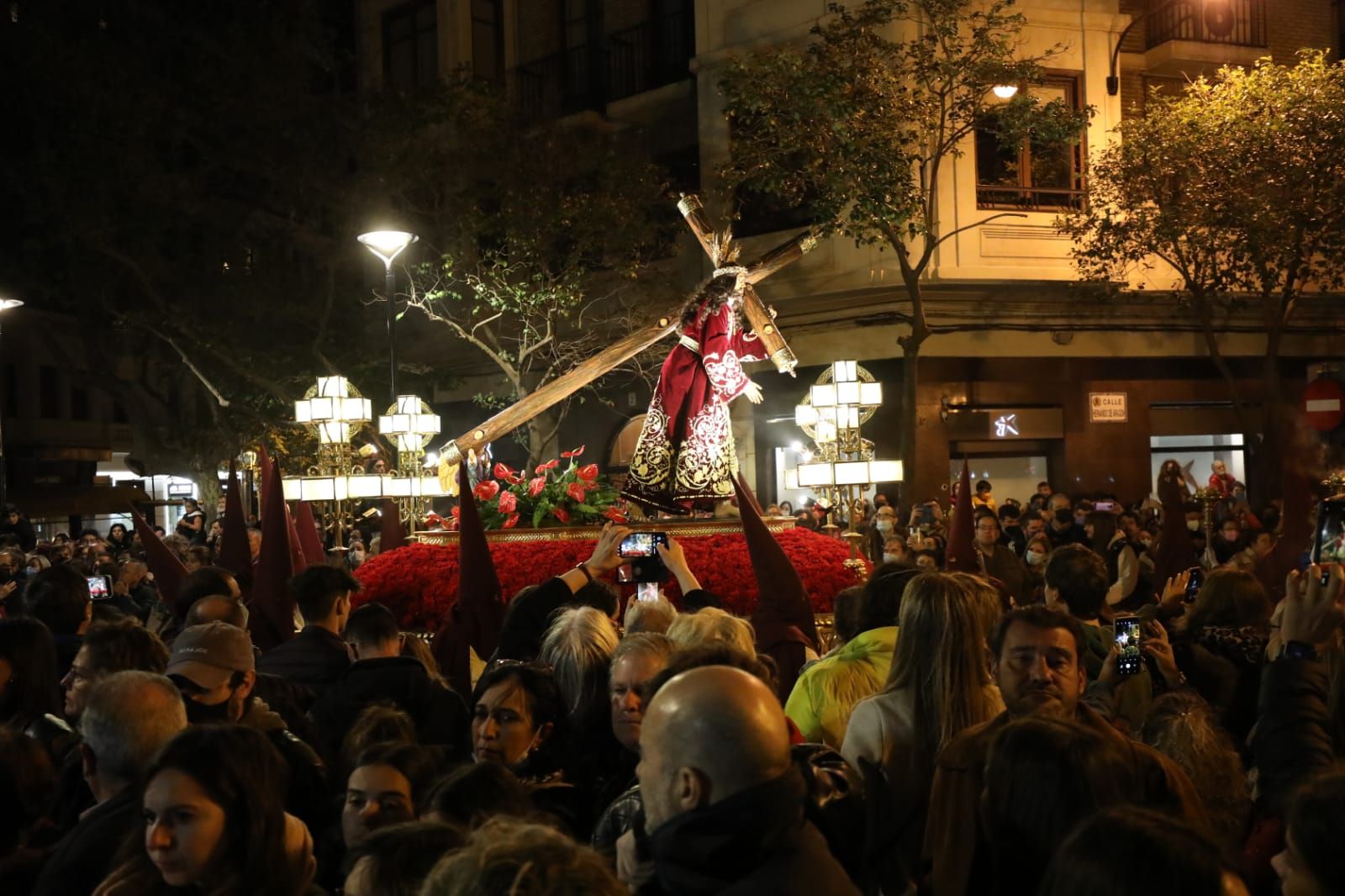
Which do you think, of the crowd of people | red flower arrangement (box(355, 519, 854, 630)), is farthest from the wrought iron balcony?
the crowd of people

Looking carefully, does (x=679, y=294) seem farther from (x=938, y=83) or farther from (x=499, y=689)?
(x=499, y=689)

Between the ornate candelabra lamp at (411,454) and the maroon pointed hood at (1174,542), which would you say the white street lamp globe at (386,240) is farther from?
the maroon pointed hood at (1174,542)

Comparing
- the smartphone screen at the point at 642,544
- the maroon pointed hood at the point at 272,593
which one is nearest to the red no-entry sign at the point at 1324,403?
the smartphone screen at the point at 642,544

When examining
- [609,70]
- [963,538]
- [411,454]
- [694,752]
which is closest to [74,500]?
[609,70]

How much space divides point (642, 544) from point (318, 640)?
89.2 inches

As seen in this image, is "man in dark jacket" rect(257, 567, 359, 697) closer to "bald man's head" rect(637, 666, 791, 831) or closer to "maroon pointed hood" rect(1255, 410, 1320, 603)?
"bald man's head" rect(637, 666, 791, 831)

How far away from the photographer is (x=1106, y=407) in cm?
2342

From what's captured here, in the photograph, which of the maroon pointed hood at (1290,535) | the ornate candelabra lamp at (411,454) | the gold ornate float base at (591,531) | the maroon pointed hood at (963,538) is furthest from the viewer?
the ornate candelabra lamp at (411,454)

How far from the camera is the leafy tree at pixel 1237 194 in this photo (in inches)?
744

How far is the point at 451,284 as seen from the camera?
77.3 feet

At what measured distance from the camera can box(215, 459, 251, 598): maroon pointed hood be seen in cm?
909

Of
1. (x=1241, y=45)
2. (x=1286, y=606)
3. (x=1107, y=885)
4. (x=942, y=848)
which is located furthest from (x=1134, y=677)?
(x=1241, y=45)

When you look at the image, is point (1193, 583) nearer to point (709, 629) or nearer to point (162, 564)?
point (709, 629)

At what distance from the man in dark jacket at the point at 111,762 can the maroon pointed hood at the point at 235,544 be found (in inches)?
205
